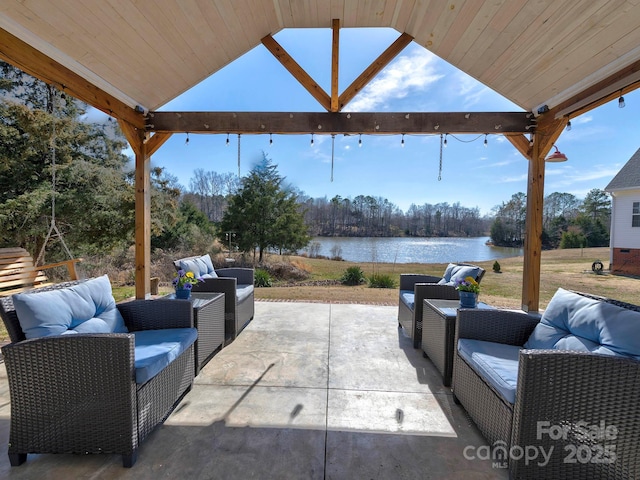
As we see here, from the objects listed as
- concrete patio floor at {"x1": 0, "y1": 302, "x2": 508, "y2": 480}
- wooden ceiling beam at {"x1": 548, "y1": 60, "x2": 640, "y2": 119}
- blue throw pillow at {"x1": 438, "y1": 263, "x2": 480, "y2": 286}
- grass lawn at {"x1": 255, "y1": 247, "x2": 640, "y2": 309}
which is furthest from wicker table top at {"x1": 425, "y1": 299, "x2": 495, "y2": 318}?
wooden ceiling beam at {"x1": 548, "y1": 60, "x2": 640, "y2": 119}

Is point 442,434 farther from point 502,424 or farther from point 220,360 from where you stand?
point 220,360

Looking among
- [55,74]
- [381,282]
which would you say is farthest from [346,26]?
[381,282]

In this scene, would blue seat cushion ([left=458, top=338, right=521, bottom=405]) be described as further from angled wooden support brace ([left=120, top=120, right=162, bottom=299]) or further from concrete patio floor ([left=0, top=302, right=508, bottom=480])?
angled wooden support brace ([left=120, top=120, right=162, bottom=299])

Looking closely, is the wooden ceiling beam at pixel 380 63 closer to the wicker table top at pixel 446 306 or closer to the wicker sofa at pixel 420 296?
the wicker sofa at pixel 420 296

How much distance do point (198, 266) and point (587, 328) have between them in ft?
11.8

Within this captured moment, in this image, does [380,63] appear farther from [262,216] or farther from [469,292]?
[262,216]

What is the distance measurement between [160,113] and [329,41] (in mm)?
2283

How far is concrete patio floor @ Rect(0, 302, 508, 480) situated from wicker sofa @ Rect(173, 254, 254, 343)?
30 cm

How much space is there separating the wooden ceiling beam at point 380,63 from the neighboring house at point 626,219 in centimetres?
990

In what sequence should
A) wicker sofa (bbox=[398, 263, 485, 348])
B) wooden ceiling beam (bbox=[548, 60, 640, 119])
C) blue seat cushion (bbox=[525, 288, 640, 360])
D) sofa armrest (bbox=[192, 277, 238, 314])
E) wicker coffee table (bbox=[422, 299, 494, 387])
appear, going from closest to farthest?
1. blue seat cushion (bbox=[525, 288, 640, 360])
2. wicker coffee table (bbox=[422, 299, 494, 387])
3. wooden ceiling beam (bbox=[548, 60, 640, 119])
4. wicker sofa (bbox=[398, 263, 485, 348])
5. sofa armrest (bbox=[192, 277, 238, 314])

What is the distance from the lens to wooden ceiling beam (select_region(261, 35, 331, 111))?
3.55 metres

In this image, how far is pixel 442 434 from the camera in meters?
1.77

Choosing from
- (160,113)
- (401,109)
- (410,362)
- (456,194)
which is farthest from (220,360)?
(456,194)

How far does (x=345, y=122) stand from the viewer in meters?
3.66
